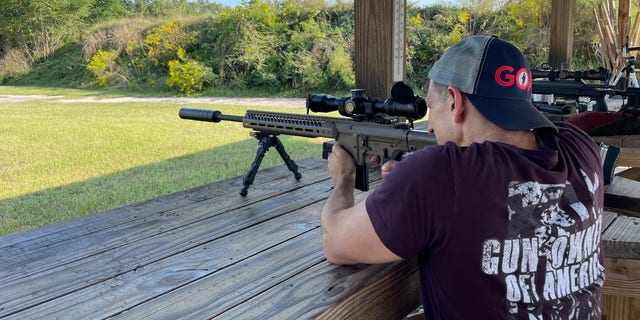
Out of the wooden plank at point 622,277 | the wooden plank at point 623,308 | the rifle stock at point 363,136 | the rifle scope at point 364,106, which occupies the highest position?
the rifle scope at point 364,106

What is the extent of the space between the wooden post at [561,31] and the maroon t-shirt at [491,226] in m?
4.89

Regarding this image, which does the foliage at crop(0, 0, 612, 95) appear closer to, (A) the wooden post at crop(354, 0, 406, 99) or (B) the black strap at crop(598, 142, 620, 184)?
(A) the wooden post at crop(354, 0, 406, 99)

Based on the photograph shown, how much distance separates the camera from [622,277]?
1.71 meters

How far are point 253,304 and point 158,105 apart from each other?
1181cm

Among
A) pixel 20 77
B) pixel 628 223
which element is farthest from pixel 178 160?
pixel 20 77

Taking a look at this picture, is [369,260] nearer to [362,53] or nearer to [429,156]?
[429,156]

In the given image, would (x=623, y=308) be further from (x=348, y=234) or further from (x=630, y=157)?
(x=348, y=234)

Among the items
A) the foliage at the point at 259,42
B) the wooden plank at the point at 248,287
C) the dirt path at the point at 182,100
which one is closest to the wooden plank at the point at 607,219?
the wooden plank at the point at 248,287

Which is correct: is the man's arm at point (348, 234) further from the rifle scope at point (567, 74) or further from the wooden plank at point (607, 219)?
the rifle scope at point (567, 74)

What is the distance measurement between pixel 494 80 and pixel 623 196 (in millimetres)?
1049

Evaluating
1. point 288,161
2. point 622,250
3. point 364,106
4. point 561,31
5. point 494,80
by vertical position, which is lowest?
point 622,250

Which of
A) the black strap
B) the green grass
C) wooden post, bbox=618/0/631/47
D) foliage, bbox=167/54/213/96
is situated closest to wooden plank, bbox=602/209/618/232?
the black strap

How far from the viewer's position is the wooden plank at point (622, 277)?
5.52 feet

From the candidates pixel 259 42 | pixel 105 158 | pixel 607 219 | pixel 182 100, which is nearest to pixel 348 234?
pixel 607 219
